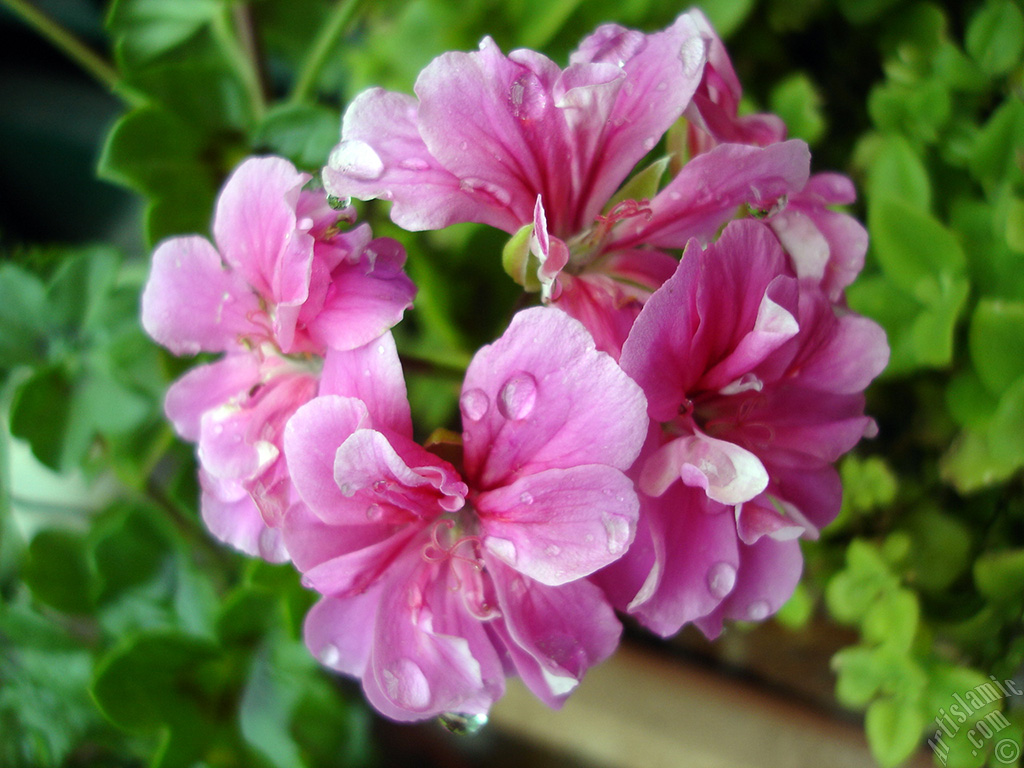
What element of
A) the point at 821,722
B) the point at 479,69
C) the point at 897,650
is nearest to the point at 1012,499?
the point at 897,650

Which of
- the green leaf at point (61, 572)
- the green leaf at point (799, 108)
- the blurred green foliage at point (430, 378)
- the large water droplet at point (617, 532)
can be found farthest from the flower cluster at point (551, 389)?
the green leaf at point (61, 572)

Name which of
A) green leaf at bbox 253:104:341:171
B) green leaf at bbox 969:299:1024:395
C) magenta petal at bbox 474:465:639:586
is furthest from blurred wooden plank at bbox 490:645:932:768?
green leaf at bbox 253:104:341:171

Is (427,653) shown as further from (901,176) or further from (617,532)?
(901,176)

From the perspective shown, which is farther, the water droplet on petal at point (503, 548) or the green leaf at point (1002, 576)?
the green leaf at point (1002, 576)

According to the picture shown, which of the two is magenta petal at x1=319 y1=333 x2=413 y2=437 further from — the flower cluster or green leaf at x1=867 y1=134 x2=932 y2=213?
green leaf at x1=867 y1=134 x2=932 y2=213

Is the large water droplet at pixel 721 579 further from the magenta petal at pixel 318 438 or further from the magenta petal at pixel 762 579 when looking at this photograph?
the magenta petal at pixel 318 438

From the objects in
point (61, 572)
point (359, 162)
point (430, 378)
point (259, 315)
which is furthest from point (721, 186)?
point (61, 572)

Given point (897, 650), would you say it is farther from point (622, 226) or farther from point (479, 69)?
point (479, 69)
